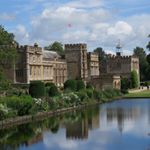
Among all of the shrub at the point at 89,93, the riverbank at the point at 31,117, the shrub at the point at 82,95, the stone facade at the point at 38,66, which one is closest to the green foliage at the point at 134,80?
the stone facade at the point at 38,66

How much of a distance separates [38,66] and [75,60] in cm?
1191

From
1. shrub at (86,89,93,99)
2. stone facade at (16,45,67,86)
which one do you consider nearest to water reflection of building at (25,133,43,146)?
shrub at (86,89,93,99)

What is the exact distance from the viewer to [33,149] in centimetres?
2608

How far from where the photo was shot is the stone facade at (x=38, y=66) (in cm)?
6200

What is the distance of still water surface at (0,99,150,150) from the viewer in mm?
26750

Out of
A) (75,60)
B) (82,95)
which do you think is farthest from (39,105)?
(75,60)

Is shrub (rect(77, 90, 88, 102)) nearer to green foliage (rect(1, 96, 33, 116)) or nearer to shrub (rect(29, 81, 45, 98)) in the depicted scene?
shrub (rect(29, 81, 45, 98))

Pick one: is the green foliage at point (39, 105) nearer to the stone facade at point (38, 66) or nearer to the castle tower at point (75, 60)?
the stone facade at point (38, 66)

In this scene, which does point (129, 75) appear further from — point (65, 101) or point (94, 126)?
point (94, 126)

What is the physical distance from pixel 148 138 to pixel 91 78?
49555mm

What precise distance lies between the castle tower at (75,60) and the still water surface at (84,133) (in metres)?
32.1

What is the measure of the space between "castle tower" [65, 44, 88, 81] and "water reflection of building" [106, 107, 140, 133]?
1082 inches

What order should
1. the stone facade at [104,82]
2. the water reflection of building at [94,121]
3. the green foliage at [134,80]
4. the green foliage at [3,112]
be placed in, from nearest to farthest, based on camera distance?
the water reflection of building at [94,121] < the green foliage at [3,112] < the stone facade at [104,82] < the green foliage at [134,80]

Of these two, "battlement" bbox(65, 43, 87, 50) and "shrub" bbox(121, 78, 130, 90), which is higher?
"battlement" bbox(65, 43, 87, 50)
